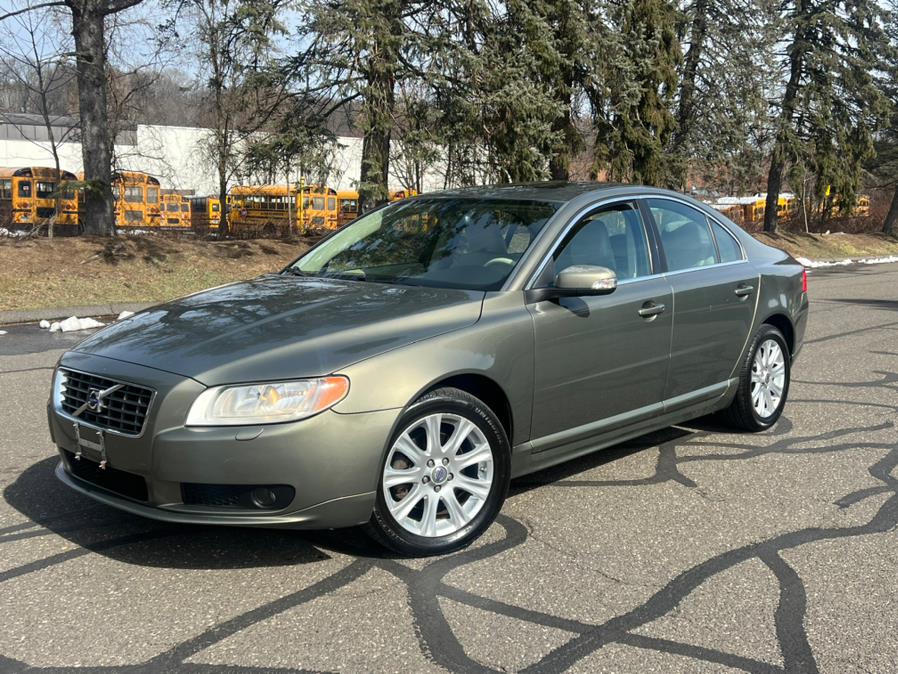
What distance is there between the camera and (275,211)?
32594 millimetres

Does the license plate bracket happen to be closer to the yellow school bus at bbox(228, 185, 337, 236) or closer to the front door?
the front door

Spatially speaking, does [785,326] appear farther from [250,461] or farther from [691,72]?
[691,72]

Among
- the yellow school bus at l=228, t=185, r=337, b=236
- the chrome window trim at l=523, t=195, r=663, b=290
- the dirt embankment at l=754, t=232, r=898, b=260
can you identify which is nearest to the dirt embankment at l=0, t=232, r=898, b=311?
the yellow school bus at l=228, t=185, r=337, b=236

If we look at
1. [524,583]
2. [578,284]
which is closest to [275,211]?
[578,284]

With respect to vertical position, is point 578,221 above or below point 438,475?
above

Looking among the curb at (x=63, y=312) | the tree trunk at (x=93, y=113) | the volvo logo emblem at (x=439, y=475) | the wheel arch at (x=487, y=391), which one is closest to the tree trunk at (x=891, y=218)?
the tree trunk at (x=93, y=113)

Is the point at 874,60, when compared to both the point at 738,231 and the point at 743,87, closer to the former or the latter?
the point at 743,87

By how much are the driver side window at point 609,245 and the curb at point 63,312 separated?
854cm

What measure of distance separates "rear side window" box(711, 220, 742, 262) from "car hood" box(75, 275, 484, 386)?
85.3 inches

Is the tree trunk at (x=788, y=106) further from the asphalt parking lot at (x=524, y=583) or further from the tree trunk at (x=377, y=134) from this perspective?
the asphalt parking lot at (x=524, y=583)

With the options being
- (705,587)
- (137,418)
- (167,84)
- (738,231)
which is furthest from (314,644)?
(167,84)

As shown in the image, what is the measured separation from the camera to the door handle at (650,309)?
15.6 ft

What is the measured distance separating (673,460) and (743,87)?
24580 mm

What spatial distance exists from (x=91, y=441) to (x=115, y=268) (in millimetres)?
11571
